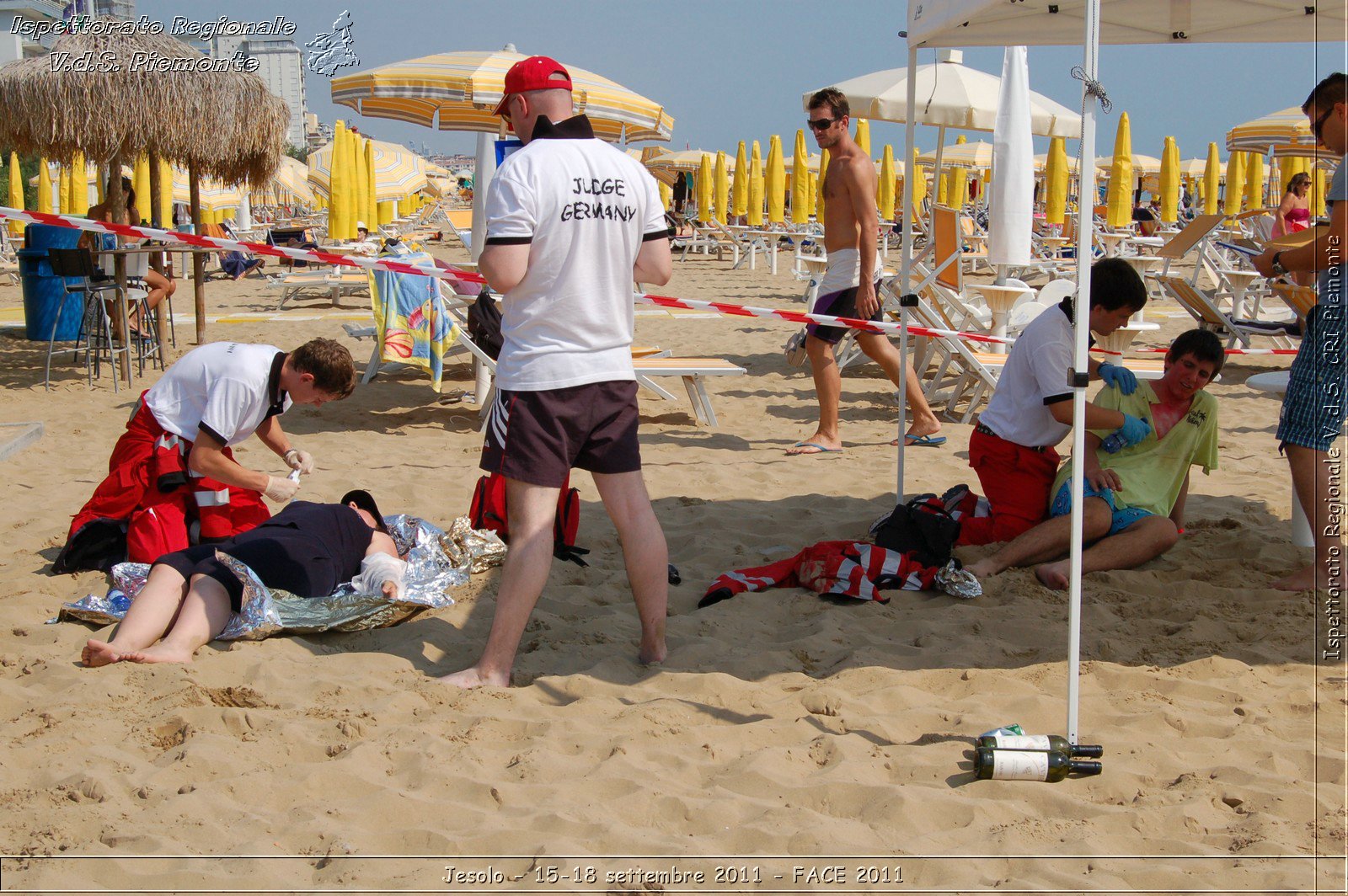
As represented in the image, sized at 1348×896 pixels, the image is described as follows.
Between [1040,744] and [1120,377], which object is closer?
[1040,744]

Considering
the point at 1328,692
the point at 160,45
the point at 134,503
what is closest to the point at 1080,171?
the point at 1328,692

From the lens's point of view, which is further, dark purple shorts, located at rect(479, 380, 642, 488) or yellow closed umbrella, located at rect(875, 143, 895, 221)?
yellow closed umbrella, located at rect(875, 143, 895, 221)

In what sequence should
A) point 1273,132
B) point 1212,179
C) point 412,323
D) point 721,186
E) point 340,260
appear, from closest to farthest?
point 340,260 → point 412,323 → point 1273,132 → point 1212,179 → point 721,186

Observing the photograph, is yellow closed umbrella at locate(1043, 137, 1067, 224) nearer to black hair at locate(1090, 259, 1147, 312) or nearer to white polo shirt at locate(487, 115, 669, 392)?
black hair at locate(1090, 259, 1147, 312)

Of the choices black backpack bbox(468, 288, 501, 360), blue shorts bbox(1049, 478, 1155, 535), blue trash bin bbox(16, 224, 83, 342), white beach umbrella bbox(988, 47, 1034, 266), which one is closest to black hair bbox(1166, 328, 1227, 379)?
blue shorts bbox(1049, 478, 1155, 535)

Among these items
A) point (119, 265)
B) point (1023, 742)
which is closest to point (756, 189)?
point (119, 265)

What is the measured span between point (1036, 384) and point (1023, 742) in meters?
1.85

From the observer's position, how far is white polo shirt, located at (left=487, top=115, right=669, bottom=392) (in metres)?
2.92

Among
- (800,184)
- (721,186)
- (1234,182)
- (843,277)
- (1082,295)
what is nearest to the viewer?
(1082,295)

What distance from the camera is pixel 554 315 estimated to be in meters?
3.00

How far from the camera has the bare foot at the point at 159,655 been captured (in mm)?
3148

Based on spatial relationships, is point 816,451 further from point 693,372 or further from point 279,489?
point 279,489

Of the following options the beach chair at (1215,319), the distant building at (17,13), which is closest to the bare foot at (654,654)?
the beach chair at (1215,319)

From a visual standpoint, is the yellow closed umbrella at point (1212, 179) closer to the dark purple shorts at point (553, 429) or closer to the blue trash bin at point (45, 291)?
the blue trash bin at point (45, 291)
